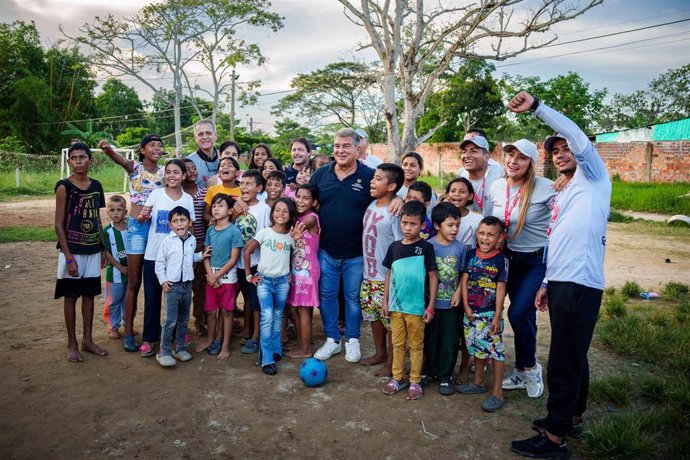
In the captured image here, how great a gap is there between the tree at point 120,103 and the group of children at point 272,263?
4023 centimetres

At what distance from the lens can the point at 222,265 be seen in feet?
15.4

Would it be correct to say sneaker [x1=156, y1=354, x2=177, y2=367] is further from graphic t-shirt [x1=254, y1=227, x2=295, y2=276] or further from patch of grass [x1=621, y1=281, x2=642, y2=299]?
patch of grass [x1=621, y1=281, x2=642, y2=299]

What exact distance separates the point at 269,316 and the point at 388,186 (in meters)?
1.65

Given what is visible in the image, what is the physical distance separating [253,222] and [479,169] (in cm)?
231

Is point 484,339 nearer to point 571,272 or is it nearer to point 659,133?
point 571,272

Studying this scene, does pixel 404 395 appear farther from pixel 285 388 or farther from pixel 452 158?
pixel 452 158

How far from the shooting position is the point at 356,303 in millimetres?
4633

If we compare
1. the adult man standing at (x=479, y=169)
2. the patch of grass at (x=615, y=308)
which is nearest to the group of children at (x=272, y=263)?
the adult man standing at (x=479, y=169)

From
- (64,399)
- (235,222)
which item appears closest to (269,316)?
(235,222)

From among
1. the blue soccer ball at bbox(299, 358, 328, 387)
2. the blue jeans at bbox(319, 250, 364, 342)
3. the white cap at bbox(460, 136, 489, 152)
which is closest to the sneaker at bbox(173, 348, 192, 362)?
the blue soccer ball at bbox(299, 358, 328, 387)

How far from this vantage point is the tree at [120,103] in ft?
136

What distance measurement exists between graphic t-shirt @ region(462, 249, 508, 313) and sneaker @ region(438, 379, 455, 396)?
0.68 metres

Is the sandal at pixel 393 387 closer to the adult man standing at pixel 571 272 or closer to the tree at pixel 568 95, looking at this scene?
the adult man standing at pixel 571 272

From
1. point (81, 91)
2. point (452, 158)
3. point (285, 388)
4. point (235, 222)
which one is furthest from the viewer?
point (81, 91)
